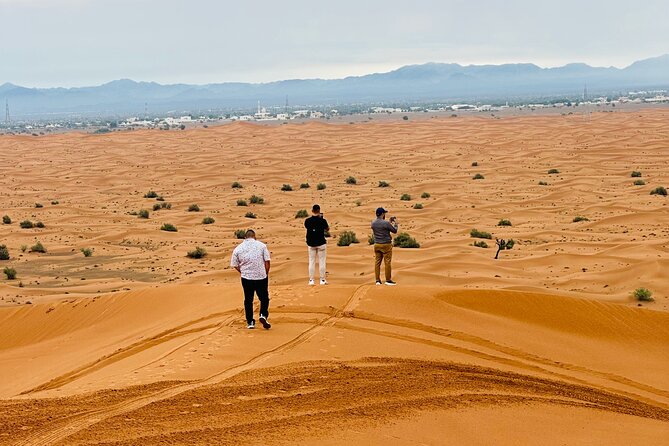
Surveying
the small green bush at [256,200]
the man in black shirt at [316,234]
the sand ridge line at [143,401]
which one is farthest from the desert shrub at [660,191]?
the sand ridge line at [143,401]

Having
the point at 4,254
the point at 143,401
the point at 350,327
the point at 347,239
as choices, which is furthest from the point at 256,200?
the point at 143,401

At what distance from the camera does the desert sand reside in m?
7.44

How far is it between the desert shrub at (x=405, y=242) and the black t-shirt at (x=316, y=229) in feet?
22.0

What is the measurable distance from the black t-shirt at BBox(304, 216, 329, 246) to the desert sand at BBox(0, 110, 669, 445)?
833 mm

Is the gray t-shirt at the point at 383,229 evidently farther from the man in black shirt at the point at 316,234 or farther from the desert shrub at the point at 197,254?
the desert shrub at the point at 197,254

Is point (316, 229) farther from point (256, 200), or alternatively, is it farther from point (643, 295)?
point (256, 200)

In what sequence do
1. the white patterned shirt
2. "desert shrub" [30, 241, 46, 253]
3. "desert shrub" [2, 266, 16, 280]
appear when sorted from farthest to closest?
"desert shrub" [30, 241, 46, 253]
"desert shrub" [2, 266, 16, 280]
the white patterned shirt

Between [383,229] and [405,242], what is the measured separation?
679 centimetres

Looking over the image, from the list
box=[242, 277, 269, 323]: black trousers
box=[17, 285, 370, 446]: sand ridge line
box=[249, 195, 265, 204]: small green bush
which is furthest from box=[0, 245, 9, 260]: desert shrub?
box=[17, 285, 370, 446]: sand ridge line

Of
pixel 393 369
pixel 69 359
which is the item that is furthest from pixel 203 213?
pixel 393 369

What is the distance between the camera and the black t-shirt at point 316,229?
42.5 ft

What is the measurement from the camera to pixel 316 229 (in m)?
13.0

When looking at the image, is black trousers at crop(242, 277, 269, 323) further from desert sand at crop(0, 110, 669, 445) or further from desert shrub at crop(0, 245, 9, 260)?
desert shrub at crop(0, 245, 9, 260)

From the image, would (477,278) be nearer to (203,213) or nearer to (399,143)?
(203,213)
